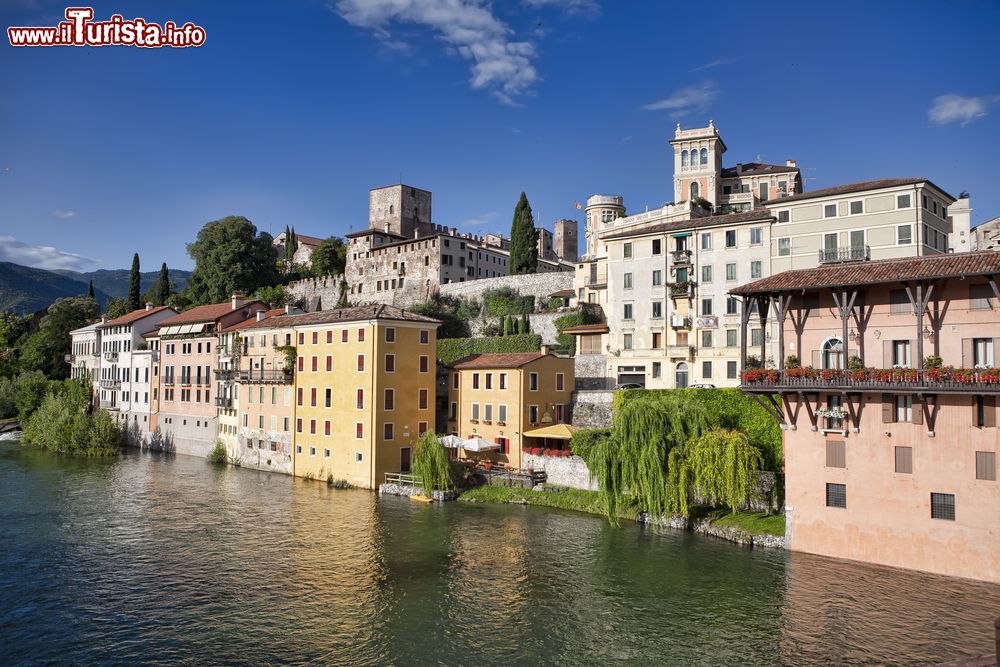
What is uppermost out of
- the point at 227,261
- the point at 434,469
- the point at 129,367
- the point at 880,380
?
the point at 227,261

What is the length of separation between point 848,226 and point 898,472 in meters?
24.3

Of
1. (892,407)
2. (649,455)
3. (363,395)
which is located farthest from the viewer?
(363,395)

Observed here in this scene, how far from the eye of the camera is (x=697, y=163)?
72.1m

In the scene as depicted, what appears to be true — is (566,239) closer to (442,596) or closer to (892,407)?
(892,407)

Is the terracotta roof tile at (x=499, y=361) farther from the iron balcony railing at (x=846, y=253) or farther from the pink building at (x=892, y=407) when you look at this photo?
the iron balcony railing at (x=846, y=253)

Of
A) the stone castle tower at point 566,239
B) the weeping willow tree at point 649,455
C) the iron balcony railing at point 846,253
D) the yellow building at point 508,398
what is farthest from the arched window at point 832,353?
the stone castle tower at point 566,239

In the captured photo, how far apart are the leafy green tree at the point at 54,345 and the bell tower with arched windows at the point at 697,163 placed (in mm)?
74042

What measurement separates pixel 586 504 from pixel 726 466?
830 cm

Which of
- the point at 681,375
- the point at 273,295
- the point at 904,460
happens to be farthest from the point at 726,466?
the point at 273,295

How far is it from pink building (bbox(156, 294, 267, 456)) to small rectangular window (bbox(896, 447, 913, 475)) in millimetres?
49233

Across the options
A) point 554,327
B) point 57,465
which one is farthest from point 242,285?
point 554,327

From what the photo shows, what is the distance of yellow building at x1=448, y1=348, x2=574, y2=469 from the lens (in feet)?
141

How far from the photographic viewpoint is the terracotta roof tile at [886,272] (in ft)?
82.1

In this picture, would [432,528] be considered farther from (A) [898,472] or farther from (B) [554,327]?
(B) [554,327]
